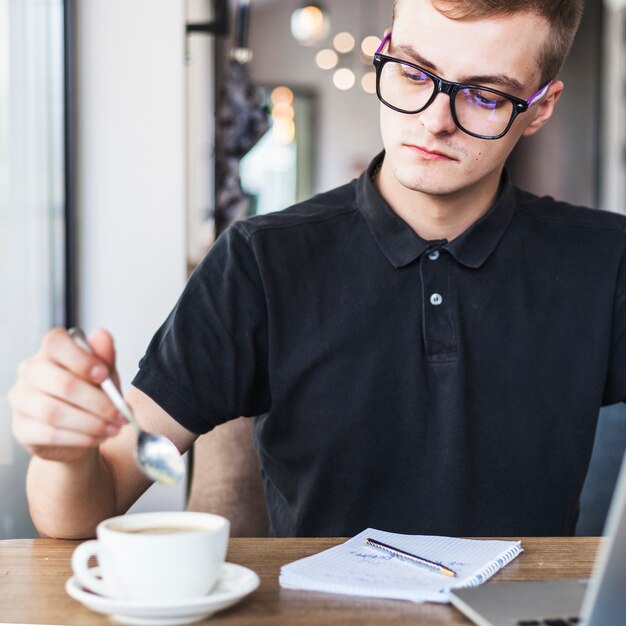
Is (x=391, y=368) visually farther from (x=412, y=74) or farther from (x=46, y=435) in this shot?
(x=46, y=435)

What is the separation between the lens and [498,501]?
1370 mm

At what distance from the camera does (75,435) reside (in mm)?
835

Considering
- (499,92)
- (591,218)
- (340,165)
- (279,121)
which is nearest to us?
(499,92)

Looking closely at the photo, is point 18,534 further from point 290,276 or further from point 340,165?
point 340,165

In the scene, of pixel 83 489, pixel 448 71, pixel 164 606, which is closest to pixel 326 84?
pixel 448 71

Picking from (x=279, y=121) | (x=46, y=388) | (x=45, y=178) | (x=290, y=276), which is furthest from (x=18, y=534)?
(x=279, y=121)

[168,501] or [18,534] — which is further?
[168,501]

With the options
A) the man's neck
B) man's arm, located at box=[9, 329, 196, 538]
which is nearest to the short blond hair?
the man's neck

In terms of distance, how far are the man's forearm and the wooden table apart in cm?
2

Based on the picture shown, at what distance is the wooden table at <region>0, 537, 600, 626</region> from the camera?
77 centimetres

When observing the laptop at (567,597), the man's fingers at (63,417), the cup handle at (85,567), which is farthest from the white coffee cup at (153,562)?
the laptop at (567,597)

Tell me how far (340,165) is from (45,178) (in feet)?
28.1

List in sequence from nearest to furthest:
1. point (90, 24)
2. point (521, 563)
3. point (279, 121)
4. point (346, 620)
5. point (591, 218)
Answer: point (346, 620)
point (521, 563)
point (591, 218)
point (90, 24)
point (279, 121)

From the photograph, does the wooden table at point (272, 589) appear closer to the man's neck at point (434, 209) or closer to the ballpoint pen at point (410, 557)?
the ballpoint pen at point (410, 557)
